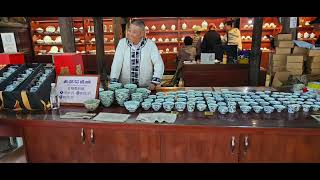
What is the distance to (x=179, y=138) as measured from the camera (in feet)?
6.27

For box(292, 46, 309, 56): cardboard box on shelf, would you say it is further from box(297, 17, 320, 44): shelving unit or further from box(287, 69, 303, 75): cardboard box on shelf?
box(297, 17, 320, 44): shelving unit

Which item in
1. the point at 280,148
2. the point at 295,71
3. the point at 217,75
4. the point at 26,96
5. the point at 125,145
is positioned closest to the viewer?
the point at 280,148

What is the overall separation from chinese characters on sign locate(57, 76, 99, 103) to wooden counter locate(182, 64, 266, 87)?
3.84 meters

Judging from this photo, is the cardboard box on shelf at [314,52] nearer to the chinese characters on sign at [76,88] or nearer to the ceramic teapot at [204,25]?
the chinese characters on sign at [76,88]

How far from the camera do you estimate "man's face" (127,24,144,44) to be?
10.1 feet

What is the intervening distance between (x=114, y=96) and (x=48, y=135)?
64cm

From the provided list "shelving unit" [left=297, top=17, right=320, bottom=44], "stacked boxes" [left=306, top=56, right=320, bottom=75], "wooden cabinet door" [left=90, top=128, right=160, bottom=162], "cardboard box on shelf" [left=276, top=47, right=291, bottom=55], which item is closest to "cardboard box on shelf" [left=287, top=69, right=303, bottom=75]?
"stacked boxes" [left=306, top=56, right=320, bottom=75]

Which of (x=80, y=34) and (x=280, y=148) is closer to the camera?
(x=280, y=148)

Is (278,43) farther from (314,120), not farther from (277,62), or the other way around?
(314,120)

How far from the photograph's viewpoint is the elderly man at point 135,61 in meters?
3.25

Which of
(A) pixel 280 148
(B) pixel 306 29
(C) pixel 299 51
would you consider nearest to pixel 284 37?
(C) pixel 299 51

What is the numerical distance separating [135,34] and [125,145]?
5.14 ft

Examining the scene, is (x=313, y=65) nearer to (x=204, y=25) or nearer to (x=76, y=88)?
(x=76, y=88)
